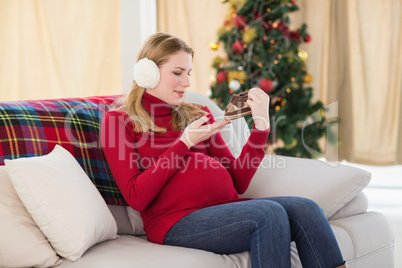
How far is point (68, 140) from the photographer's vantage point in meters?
1.87

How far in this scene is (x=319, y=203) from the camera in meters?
1.98

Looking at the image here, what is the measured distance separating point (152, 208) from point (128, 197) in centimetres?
11

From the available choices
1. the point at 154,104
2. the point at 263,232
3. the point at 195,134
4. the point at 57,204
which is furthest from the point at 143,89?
A: the point at 263,232

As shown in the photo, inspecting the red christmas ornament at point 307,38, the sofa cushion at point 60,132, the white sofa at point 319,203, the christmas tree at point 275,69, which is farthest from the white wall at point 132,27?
the sofa cushion at point 60,132

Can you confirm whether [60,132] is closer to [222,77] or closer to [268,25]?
[222,77]

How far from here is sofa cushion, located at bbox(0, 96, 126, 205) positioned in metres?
1.74

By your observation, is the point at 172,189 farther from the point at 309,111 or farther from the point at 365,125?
the point at 365,125

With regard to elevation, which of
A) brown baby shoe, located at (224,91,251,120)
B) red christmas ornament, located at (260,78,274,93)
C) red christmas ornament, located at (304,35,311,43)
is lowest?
red christmas ornament, located at (260,78,274,93)

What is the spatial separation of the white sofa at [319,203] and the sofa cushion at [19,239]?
0.06ft

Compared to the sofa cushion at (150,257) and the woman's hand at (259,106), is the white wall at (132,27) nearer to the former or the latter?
the woman's hand at (259,106)

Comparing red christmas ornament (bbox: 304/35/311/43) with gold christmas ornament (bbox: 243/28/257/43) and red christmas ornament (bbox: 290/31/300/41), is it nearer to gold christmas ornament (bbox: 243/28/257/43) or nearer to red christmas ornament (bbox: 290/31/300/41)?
red christmas ornament (bbox: 290/31/300/41)

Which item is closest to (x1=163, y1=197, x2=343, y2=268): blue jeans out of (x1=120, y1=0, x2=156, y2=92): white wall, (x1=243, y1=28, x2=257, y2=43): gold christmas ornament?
(x1=243, y1=28, x2=257, y2=43): gold christmas ornament

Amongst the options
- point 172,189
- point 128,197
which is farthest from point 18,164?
point 172,189

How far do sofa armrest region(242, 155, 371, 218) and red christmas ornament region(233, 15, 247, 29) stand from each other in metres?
1.91
